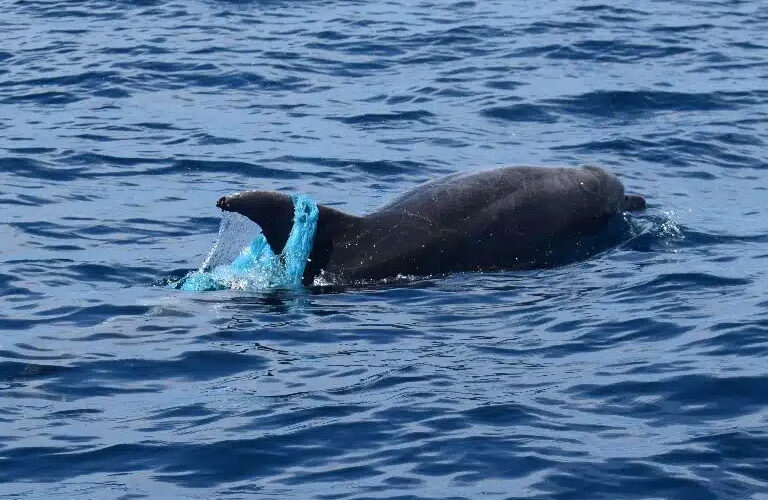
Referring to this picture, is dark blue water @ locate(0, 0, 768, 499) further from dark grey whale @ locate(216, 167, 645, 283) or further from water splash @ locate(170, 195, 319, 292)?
dark grey whale @ locate(216, 167, 645, 283)

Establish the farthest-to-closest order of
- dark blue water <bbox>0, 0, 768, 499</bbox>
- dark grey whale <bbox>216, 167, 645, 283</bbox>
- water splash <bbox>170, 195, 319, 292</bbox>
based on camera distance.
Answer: dark grey whale <bbox>216, 167, 645, 283</bbox> → water splash <bbox>170, 195, 319, 292</bbox> → dark blue water <bbox>0, 0, 768, 499</bbox>

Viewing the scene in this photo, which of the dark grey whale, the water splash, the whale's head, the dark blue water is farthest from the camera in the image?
the dark grey whale

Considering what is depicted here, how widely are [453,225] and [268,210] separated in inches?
92.7

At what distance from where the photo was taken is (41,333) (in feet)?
45.7

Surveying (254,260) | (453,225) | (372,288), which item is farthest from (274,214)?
(453,225)

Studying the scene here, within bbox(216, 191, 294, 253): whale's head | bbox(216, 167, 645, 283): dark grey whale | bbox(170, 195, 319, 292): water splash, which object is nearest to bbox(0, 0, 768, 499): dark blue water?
bbox(170, 195, 319, 292): water splash

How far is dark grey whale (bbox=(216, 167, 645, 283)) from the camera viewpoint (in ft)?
51.6

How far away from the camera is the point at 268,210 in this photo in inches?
594

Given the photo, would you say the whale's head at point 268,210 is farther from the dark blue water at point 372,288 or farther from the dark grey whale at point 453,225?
the dark blue water at point 372,288

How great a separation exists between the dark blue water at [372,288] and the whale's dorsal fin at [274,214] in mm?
657

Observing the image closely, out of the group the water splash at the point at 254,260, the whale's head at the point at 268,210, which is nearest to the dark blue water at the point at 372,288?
the water splash at the point at 254,260

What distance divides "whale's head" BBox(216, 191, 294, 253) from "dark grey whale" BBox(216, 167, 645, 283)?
0.01 m

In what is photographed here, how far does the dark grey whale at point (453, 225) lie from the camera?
1573 centimetres

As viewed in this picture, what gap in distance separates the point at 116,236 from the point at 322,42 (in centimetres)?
1375
